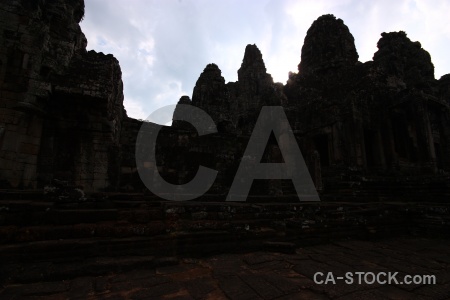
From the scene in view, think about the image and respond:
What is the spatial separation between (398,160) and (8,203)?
20234 millimetres

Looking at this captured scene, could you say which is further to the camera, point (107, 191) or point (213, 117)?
point (213, 117)

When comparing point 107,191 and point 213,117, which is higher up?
point 213,117

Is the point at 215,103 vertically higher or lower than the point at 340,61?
lower

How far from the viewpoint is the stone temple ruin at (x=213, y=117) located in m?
5.63

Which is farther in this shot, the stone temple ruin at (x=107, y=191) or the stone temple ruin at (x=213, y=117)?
the stone temple ruin at (x=213, y=117)

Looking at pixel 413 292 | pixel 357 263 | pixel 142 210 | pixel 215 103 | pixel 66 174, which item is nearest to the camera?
pixel 413 292

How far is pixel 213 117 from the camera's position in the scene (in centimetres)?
1453

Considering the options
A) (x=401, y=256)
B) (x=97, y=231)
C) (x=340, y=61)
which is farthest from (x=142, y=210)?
(x=340, y=61)

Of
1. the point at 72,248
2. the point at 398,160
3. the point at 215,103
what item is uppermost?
the point at 215,103

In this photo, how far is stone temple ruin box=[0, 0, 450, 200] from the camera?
563 centimetres

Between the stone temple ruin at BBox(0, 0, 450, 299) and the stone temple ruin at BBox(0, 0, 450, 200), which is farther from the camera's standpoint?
the stone temple ruin at BBox(0, 0, 450, 200)

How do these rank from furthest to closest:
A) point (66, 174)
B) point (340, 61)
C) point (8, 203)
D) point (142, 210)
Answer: point (340, 61) < point (66, 174) < point (142, 210) < point (8, 203)

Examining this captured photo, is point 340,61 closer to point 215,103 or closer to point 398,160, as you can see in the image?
point 398,160

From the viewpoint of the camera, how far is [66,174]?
6.17 metres
